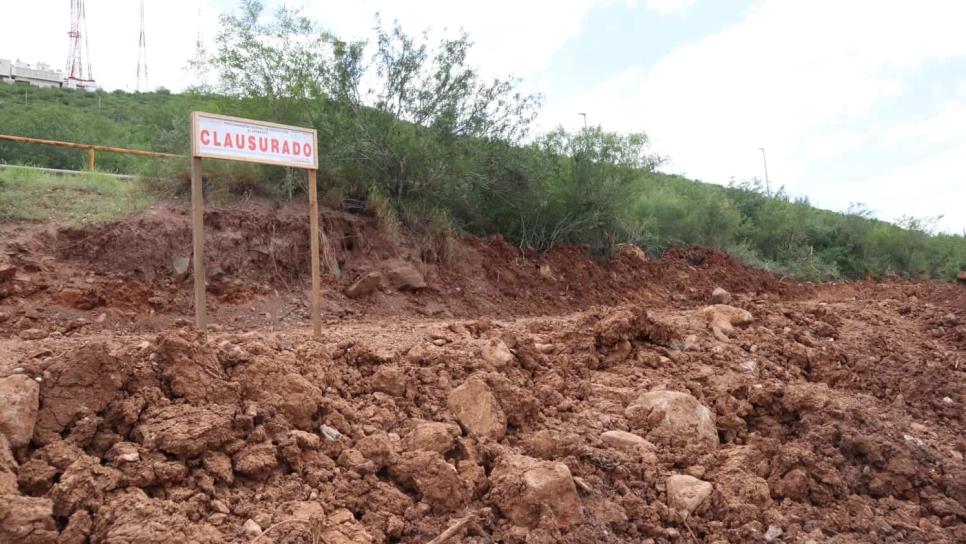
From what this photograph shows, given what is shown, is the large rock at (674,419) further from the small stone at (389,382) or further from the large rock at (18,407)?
the large rock at (18,407)

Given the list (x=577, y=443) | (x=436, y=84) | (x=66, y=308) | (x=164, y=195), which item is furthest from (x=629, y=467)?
(x=436, y=84)

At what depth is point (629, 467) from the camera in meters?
4.47

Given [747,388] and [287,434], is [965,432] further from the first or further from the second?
[287,434]

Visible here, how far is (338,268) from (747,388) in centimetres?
538

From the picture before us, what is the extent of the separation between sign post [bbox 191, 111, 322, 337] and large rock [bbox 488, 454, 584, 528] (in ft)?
7.35

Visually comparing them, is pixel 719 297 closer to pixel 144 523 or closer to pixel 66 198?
pixel 66 198

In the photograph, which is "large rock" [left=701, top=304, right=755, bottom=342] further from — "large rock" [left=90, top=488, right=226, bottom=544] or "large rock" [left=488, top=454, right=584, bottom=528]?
"large rock" [left=90, top=488, right=226, bottom=544]

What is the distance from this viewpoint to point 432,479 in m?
3.82

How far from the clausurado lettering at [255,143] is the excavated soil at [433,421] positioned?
1419mm

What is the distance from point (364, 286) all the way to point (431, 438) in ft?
16.9

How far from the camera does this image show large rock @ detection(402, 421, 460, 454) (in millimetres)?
4070

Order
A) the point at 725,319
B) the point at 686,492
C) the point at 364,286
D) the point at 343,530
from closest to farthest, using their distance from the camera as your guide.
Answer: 1. the point at 343,530
2. the point at 686,492
3. the point at 725,319
4. the point at 364,286

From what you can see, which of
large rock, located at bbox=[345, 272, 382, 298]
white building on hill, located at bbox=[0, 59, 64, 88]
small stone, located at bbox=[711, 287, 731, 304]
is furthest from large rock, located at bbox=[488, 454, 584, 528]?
white building on hill, located at bbox=[0, 59, 64, 88]

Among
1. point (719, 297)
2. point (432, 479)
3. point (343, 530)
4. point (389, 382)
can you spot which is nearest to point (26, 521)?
point (343, 530)
